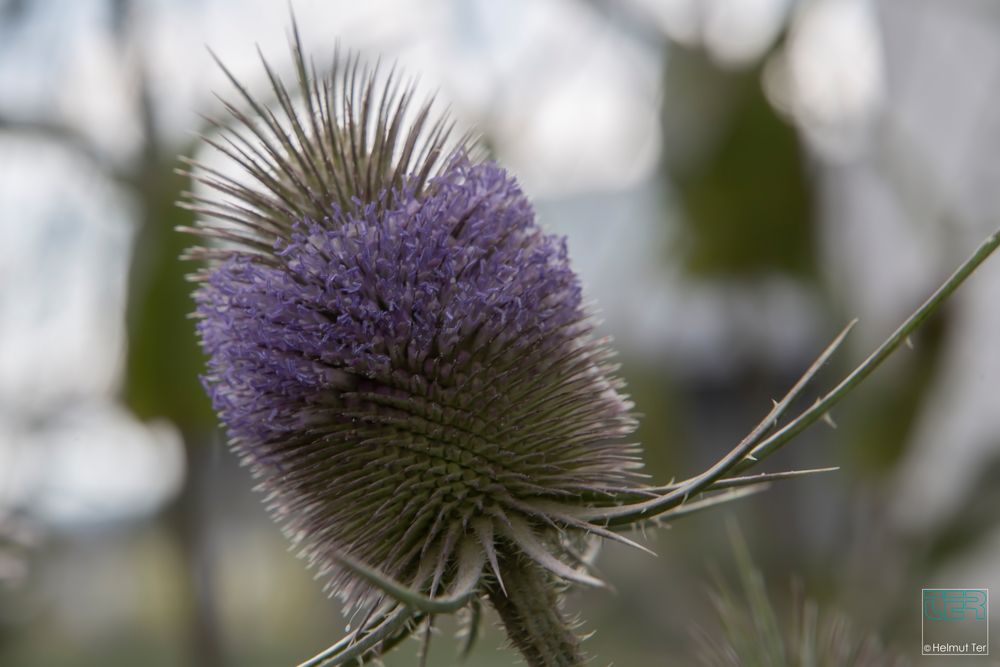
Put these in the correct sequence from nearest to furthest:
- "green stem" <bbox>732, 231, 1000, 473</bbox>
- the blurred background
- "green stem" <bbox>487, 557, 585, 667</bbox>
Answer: "green stem" <bbox>732, 231, 1000, 473</bbox> < "green stem" <bbox>487, 557, 585, 667</bbox> < the blurred background

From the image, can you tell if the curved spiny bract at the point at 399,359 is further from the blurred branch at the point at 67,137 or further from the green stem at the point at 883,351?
the blurred branch at the point at 67,137

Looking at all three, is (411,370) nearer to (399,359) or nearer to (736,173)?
(399,359)

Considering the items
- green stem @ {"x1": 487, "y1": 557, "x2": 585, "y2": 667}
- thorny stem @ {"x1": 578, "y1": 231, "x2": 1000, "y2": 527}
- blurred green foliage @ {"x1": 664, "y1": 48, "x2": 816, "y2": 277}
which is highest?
blurred green foliage @ {"x1": 664, "y1": 48, "x2": 816, "y2": 277}

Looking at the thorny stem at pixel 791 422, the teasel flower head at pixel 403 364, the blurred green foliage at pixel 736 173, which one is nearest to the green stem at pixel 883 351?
the thorny stem at pixel 791 422

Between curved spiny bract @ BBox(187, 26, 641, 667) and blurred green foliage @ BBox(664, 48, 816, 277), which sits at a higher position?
blurred green foliage @ BBox(664, 48, 816, 277)

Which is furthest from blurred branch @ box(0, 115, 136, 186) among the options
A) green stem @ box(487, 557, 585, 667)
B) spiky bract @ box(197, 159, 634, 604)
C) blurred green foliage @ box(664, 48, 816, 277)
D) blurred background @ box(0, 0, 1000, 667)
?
green stem @ box(487, 557, 585, 667)

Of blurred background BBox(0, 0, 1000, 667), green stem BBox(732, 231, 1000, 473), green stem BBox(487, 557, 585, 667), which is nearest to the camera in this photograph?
green stem BBox(732, 231, 1000, 473)

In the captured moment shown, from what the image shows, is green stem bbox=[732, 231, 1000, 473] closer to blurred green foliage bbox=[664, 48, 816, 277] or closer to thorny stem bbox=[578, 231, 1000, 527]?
thorny stem bbox=[578, 231, 1000, 527]

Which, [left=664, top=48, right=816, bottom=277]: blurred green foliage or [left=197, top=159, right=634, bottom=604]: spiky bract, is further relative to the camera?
[left=664, top=48, right=816, bottom=277]: blurred green foliage
